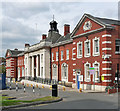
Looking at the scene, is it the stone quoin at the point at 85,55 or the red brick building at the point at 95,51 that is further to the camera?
the stone quoin at the point at 85,55

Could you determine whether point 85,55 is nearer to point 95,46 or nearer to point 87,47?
point 87,47

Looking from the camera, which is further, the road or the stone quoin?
the stone quoin

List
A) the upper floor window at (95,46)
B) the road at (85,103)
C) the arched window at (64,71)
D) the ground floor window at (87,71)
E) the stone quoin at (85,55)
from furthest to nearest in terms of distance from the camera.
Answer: the arched window at (64,71) < the ground floor window at (87,71) < the upper floor window at (95,46) < the stone quoin at (85,55) < the road at (85,103)

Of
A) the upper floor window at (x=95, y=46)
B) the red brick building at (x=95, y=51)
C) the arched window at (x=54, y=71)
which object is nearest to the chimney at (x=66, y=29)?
the arched window at (x=54, y=71)

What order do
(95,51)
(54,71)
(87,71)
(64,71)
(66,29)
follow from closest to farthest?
(95,51)
(87,71)
(64,71)
(54,71)
(66,29)

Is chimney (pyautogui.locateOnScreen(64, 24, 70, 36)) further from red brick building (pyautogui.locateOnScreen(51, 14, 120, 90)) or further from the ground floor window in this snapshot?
the ground floor window

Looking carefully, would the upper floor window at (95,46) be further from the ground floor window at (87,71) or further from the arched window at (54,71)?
the arched window at (54,71)

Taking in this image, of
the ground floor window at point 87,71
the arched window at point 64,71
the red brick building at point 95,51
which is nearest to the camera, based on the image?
the red brick building at point 95,51

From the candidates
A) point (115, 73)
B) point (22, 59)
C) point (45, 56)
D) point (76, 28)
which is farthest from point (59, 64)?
point (22, 59)

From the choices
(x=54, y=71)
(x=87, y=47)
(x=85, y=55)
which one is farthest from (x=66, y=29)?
(x=85, y=55)

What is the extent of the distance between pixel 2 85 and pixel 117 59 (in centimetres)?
1678

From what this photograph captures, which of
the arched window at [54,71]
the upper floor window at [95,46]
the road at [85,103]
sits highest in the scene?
the upper floor window at [95,46]

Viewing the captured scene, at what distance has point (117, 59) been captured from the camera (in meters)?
28.2

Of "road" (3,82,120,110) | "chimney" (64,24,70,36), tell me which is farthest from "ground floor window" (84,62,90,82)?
"chimney" (64,24,70,36)
